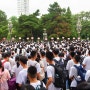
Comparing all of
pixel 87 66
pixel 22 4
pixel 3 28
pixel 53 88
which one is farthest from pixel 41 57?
pixel 22 4

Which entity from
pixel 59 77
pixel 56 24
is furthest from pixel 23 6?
pixel 59 77

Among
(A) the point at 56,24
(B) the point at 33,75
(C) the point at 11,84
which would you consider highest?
(A) the point at 56,24

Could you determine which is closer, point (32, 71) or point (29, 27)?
point (32, 71)

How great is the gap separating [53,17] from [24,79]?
4966 centimetres

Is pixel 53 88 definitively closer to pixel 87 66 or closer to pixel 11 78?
pixel 11 78

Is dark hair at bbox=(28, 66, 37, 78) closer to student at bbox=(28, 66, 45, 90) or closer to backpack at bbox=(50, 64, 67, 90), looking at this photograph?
student at bbox=(28, 66, 45, 90)

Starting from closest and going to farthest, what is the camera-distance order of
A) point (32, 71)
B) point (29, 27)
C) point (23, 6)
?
point (32, 71), point (29, 27), point (23, 6)

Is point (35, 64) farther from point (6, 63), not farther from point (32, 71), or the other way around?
point (32, 71)

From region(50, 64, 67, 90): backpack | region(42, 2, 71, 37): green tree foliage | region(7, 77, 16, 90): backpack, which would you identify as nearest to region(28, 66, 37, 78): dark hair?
region(50, 64, 67, 90): backpack

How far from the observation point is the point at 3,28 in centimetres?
6856

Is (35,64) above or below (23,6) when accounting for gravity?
below

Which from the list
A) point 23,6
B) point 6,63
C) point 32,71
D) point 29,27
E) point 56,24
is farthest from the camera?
point 23,6

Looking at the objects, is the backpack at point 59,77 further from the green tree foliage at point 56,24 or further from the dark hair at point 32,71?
the green tree foliage at point 56,24

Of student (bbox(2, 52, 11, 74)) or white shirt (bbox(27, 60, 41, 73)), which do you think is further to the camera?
student (bbox(2, 52, 11, 74))
